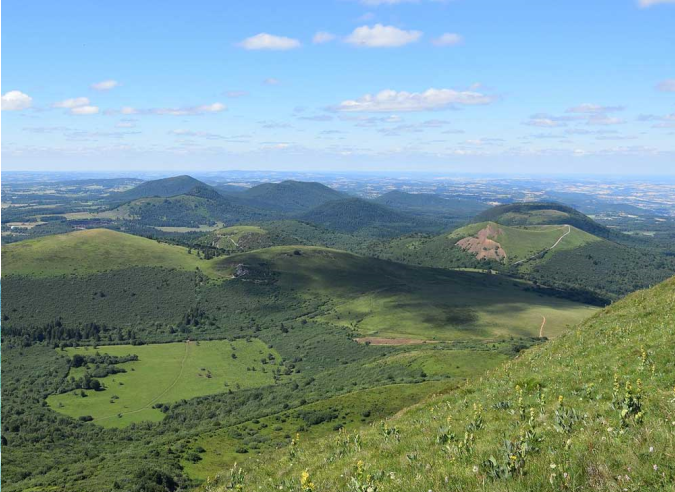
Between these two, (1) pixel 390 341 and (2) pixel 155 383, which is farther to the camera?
(1) pixel 390 341

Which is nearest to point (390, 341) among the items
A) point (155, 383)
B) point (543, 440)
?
point (155, 383)

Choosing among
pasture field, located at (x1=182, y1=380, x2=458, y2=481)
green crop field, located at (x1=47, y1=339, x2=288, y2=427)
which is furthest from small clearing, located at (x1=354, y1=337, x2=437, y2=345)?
pasture field, located at (x1=182, y1=380, x2=458, y2=481)

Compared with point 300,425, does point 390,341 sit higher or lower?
lower

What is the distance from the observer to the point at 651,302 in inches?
1705

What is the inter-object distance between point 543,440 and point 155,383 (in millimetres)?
177302

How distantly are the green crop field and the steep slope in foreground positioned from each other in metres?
134

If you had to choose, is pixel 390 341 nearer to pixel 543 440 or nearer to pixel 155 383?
pixel 155 383

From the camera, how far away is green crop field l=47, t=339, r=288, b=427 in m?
144

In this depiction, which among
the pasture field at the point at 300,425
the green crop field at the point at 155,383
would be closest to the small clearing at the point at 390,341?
the green crop field at the point at 155,383

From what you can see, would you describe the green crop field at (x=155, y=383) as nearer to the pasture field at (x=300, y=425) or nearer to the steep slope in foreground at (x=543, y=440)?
the pasture field at (x=300, y=425)

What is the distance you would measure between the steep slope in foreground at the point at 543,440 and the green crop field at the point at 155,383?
134m

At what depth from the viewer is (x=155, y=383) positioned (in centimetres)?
16812

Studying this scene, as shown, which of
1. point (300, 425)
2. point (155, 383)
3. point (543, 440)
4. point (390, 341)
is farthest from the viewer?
point (390, 341)

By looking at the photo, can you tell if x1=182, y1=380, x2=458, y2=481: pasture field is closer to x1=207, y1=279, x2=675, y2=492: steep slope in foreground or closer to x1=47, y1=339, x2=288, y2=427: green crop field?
x1=207, y1=279, x2=675, y2=492: steep slope in foreground
